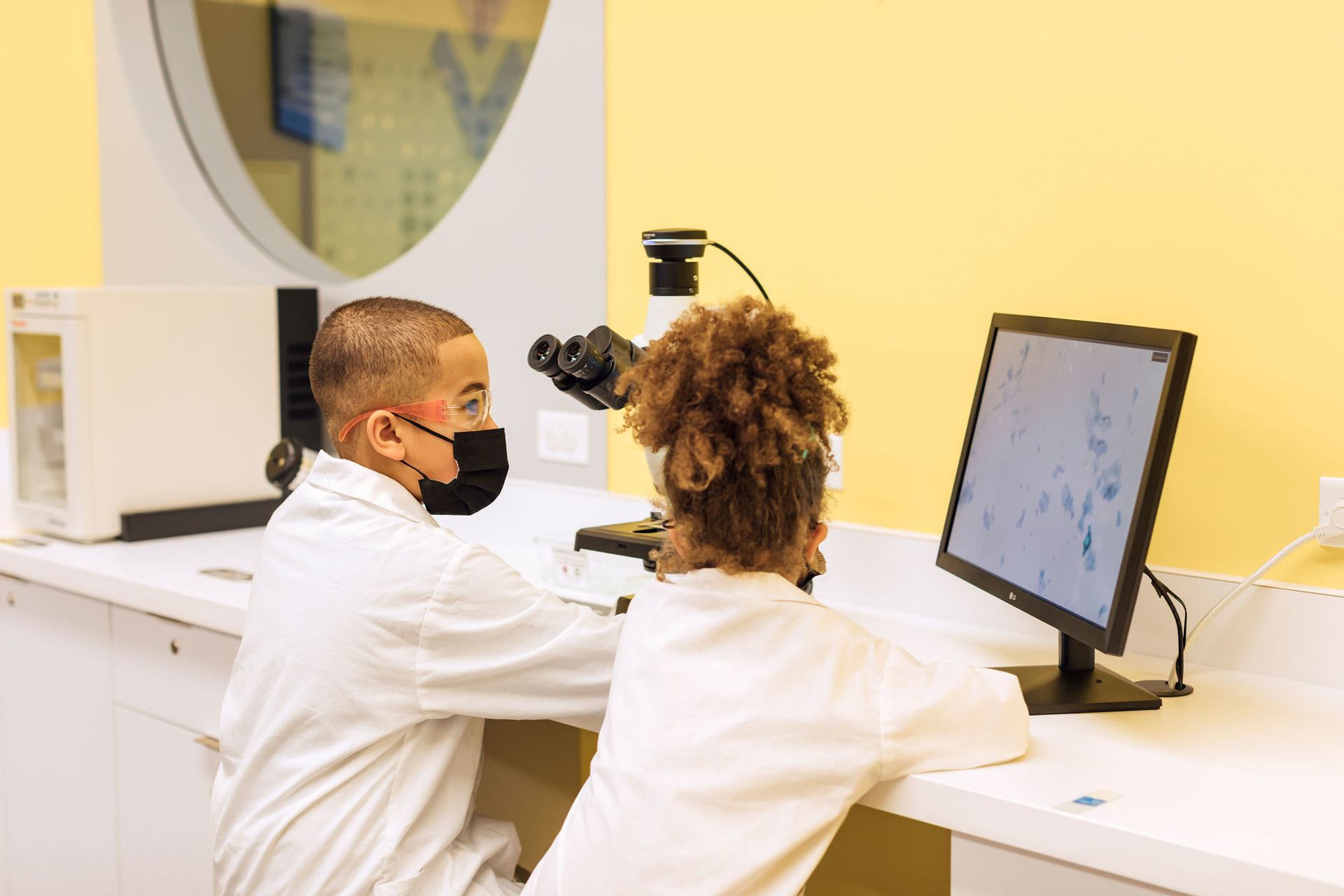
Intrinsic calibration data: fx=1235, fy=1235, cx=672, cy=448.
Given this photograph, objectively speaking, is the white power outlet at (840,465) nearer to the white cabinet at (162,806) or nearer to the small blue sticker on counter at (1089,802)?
the small blue sticker on counter at (1089,802)

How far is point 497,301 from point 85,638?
918 millimetres

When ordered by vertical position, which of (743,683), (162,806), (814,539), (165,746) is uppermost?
(814,539)

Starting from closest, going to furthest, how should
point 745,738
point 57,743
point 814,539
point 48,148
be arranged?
point 745,738, point 814,539, point 57,743, point 48,148

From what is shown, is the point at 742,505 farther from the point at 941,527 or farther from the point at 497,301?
the point at 497,301

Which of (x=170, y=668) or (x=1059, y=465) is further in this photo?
(x=170, y=668)

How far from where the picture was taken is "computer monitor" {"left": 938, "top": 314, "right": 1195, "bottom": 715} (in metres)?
1.19

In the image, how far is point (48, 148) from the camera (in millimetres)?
3084

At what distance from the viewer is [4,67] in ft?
10.4

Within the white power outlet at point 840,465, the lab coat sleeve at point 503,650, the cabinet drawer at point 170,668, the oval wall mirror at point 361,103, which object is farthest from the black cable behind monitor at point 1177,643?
the oval wall mirror at point 361,103

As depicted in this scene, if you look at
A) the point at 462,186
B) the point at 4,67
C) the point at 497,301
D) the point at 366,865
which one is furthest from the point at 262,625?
the point at 4,67

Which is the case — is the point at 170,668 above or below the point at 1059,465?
below

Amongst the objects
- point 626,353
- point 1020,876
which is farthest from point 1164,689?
point 626,353

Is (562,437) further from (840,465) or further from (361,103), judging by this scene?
(361,103)

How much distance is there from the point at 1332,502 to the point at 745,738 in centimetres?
80
